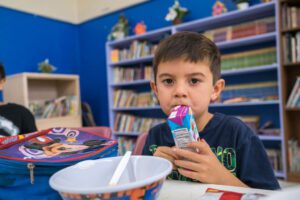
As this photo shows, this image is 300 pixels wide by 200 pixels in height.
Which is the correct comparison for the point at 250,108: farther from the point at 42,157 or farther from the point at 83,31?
the point at 83,31

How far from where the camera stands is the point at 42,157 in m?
0.52

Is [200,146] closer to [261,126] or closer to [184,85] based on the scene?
[184,85]

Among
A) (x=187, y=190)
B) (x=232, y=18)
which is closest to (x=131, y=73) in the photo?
(x=232, y=18)

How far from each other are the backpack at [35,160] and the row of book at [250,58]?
226cm

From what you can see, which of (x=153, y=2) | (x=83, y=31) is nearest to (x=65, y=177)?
(x=153, y=2)

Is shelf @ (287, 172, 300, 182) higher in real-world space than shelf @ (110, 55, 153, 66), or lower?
lower

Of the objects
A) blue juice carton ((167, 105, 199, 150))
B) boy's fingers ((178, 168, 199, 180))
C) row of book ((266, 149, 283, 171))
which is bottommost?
row of book ((266, 149, 283, 171))

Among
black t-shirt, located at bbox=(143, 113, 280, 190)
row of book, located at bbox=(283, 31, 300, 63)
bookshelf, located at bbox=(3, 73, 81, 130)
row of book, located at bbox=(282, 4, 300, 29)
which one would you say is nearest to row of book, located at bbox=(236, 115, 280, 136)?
row of book, located at bbox=(283, 31, 300, 63)

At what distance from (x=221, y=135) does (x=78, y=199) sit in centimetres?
63

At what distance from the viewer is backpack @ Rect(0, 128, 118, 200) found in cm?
50

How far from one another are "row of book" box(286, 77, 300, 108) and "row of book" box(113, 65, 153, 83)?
1.59 meters

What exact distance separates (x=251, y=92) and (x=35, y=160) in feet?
8.00

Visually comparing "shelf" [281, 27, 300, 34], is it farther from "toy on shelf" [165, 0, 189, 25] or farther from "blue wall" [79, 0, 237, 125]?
"blue wall" [79, 0, 237, 125]

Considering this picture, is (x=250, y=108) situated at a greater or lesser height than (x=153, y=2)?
lesser
